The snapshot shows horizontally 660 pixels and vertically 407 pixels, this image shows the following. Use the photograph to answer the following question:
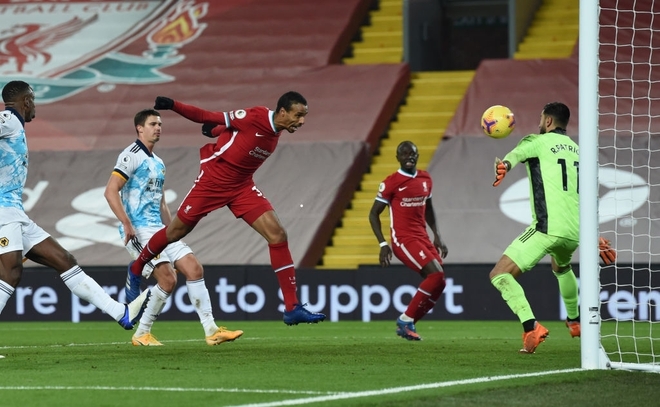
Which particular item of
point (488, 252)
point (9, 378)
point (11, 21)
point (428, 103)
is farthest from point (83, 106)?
→ point (9, 378)

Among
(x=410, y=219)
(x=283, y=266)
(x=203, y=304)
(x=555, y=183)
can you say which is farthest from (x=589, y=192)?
(x=410, y=219)

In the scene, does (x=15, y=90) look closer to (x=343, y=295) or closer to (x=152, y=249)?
(x=152, y=249)

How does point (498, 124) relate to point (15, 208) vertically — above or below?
above

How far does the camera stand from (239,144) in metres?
9.78

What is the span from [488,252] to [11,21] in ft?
37.6

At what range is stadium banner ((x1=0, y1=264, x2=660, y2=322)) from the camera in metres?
15.4

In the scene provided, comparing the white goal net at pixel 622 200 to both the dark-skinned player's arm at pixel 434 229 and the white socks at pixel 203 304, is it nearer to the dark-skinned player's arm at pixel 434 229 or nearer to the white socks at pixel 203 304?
the dark-skinned player's arm at pixel 434 229

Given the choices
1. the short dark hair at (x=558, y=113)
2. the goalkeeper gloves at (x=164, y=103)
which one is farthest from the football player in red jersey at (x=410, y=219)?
the goalkeeper gloves at (x=164, y=103)

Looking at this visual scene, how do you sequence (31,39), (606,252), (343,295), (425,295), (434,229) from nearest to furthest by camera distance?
(606,252), (425,295), (434,229), (343,295), (31,39)

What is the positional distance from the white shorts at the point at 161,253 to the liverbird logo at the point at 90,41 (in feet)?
35.9

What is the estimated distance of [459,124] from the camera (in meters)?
19.0

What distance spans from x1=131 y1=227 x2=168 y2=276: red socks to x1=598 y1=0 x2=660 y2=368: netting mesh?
3.93 meters

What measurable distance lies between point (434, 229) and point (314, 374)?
5062 mm

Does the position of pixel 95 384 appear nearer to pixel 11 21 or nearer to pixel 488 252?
pixel 488 252
